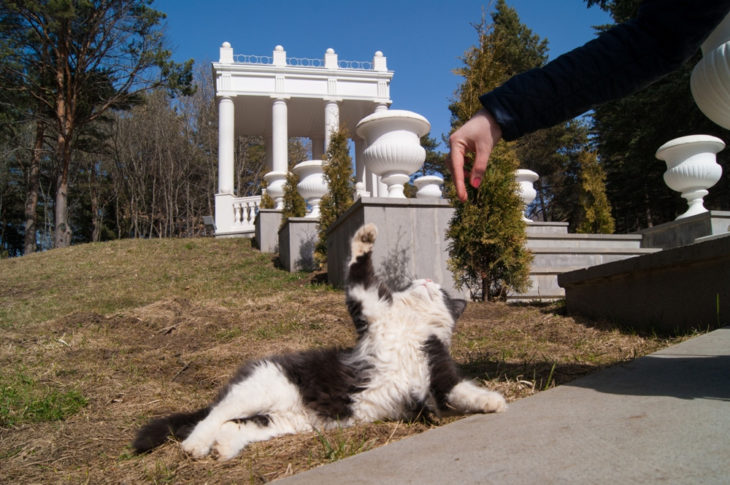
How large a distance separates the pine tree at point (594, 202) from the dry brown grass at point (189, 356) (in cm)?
596

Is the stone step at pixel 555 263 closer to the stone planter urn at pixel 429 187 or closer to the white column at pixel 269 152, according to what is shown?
the stone planter urn at pixel 429 187

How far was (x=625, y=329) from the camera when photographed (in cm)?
371

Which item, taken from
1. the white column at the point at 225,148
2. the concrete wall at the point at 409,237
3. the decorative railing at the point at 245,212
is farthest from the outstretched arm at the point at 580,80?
the white column at the point at 225,148

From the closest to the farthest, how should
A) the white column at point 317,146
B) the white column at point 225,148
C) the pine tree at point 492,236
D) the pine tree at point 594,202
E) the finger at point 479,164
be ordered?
the finger at point 479,164, the pine tree at point 492,236, the pine tree at point 594,202, the white column at point 225,148, the white column at point 317,146

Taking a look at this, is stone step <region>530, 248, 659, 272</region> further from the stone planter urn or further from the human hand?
the human hand

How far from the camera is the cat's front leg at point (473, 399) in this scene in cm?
197

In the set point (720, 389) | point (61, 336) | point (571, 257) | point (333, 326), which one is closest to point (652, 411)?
point (720, 389)

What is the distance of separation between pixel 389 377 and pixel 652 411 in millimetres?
1167

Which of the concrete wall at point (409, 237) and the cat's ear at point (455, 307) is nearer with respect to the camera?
the cat's ear at point (455, 307)

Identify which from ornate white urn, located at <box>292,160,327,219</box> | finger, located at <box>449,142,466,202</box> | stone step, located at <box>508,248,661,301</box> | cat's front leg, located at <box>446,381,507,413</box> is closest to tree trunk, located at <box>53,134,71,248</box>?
ornate white urn, located at <box>292,160,327,219</box>

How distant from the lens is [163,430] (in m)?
2.14

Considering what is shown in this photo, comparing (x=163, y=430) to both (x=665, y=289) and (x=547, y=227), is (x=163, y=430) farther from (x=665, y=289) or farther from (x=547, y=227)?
(x=547, y=227)

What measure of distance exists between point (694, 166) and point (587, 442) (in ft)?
26.4

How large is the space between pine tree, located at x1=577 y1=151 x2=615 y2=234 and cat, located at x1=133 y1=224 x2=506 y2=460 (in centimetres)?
904
